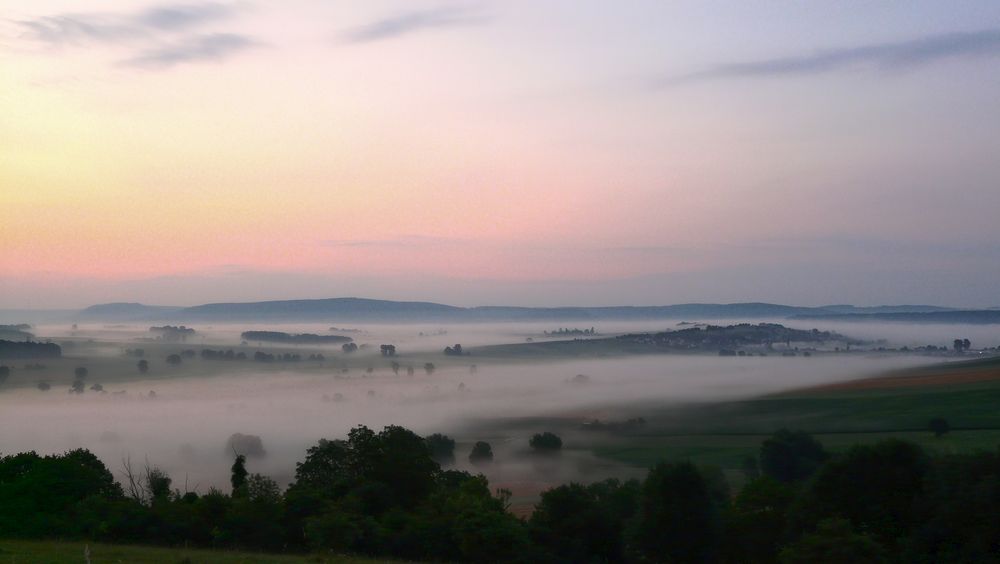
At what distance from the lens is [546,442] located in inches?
4242

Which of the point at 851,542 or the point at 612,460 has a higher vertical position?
the point at 851,542

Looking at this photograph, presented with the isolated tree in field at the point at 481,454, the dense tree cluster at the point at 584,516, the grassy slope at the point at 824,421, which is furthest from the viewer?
the isolated tree in field at the point at 481,454

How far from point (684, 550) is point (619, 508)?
314 inches

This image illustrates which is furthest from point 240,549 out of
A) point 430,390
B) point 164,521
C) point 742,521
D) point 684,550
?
point 430,390

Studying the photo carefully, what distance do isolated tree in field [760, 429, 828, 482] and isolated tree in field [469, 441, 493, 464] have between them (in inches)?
1370

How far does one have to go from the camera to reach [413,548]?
36.7 m

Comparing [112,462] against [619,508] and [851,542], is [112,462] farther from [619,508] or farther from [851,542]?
[851,542]

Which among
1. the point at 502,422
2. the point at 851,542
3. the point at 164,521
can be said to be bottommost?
the point at 502,422

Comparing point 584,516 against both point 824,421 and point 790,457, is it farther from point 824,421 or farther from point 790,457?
point 824,421

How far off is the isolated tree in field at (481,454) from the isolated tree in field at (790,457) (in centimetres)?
3481

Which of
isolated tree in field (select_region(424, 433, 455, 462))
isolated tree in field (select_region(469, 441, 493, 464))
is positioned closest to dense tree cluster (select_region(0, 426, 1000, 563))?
isolated tree in field (select_region(424, 433, 455, 462))

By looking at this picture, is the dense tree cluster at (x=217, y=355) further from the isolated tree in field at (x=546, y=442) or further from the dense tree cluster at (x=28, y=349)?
the isolated tree in field at (x=546, y=442)

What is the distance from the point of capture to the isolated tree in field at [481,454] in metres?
100

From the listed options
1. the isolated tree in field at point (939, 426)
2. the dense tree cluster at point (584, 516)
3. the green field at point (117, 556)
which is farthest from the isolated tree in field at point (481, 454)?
the green field at point (117, 556)
